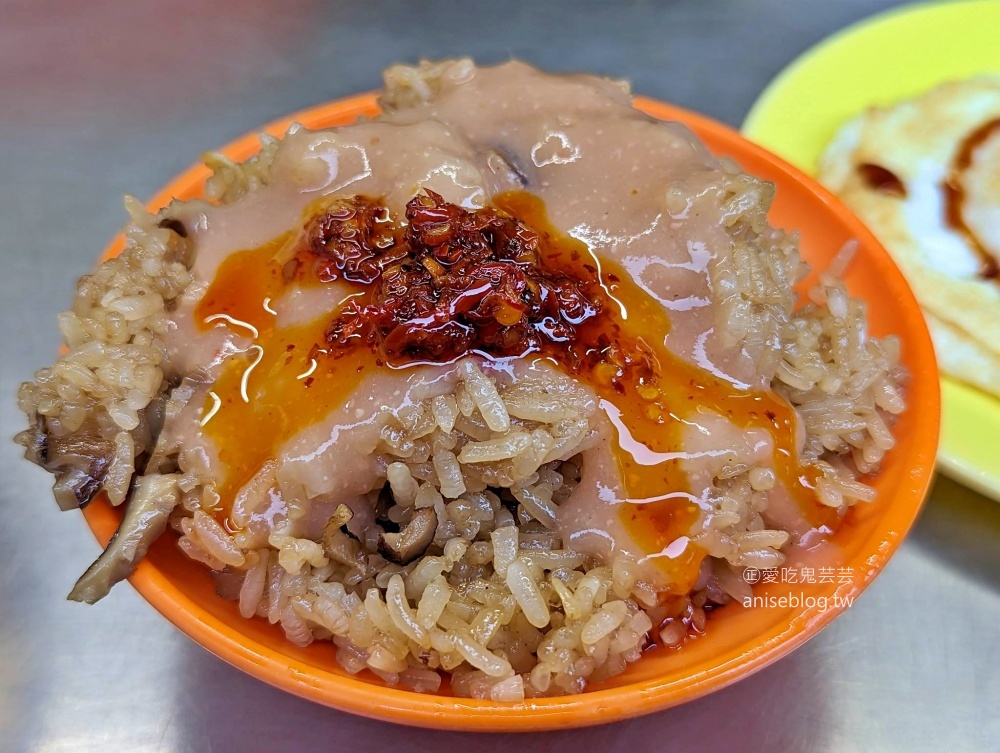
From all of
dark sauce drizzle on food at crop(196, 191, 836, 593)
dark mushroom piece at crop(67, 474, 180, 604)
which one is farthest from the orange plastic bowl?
dark sauce drizzle on food at crop(196, 191, 836, 593)

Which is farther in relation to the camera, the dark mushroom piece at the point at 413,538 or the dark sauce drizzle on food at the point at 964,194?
the dark sauce drizzle on food at the point at 964,194

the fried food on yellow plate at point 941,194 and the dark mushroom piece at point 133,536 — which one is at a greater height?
the fried food on yellow plate at point 941,194

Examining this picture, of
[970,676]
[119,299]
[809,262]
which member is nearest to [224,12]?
[119,299]

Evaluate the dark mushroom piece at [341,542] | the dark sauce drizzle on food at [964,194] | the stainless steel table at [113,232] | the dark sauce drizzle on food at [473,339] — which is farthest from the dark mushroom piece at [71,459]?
the dark sauce drizzle on food at [964,194]

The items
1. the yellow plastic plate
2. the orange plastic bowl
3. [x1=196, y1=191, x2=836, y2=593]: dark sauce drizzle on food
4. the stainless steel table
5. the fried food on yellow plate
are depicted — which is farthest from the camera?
the yellow plastic plate

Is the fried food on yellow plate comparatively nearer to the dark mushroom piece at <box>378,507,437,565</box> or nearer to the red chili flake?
the red chili flake

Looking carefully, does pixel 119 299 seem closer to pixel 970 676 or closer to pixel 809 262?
pixel 809 262

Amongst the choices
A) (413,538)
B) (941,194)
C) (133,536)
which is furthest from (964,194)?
(133,536)

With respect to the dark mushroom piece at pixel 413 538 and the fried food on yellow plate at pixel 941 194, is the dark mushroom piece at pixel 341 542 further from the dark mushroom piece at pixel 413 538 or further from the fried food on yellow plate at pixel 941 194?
the fried food on yellow plate at pixel 941 194
